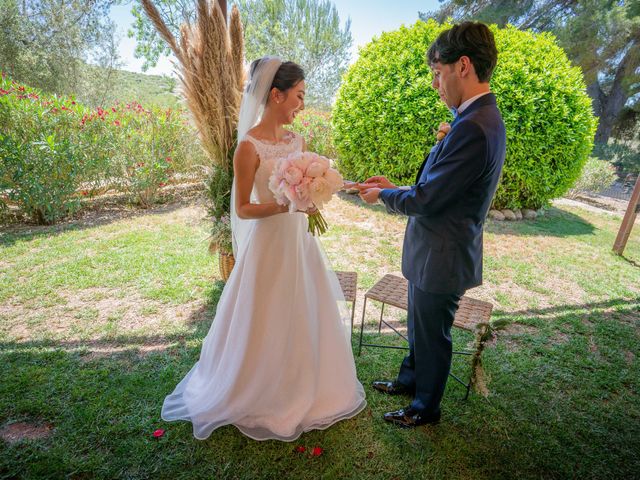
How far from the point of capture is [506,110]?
6.82 metres

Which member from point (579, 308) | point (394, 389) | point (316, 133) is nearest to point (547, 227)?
point (579, 308)

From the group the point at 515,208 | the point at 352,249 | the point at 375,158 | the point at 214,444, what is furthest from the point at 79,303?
the point at 515,208

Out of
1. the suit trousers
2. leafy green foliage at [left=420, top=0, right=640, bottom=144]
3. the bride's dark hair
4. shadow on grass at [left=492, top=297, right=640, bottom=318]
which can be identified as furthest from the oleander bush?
leafy green foliage at [left=420, top=0, right=640, bottom=144]

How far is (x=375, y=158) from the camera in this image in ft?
26.0

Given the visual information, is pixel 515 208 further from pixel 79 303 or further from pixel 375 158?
pixel 79 303

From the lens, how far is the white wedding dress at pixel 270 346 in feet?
7.64

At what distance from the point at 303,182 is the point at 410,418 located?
183 cm

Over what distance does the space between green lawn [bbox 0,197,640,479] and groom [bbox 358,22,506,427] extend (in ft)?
1.87

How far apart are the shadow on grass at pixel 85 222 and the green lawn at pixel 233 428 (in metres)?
0.08

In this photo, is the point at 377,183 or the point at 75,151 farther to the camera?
the point at 75,151

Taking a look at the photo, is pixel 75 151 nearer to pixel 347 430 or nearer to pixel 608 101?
pixel 347 430

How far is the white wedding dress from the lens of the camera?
2.33 meters

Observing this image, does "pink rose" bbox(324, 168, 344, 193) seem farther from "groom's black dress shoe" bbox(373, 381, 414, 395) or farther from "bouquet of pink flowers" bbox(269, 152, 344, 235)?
"groom's black dress shoe" bbox(373, 381, 414, 395)

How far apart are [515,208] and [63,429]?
850 centimetres
